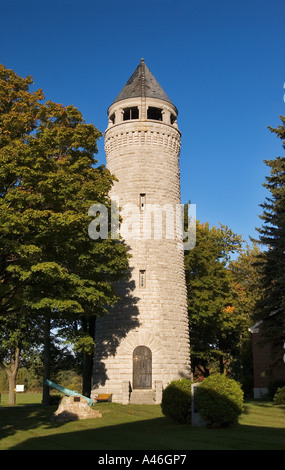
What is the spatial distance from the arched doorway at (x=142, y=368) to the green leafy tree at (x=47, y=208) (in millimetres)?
5266

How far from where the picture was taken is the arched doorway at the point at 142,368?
27.2 metres

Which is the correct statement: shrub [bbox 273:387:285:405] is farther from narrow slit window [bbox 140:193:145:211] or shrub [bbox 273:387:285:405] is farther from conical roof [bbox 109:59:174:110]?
conical roof [bbox 109:59:174:110]

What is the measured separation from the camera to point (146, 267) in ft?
94.6

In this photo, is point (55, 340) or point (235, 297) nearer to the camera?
point (55, 340)

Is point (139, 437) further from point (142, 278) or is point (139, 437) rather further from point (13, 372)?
point (13, 372)

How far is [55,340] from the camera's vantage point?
3656 centimetres

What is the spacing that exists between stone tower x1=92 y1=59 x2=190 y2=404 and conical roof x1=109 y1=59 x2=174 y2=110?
10 cm

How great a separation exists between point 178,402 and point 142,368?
32.7ft

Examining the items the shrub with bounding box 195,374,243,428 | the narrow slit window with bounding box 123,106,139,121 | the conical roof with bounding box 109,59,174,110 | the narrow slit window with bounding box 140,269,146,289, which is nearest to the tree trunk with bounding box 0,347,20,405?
the narrow slit window with bounding box 140,269,146,289

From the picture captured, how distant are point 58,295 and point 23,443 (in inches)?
324

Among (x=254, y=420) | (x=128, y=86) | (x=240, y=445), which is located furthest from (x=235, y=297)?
(x=240, y=445)

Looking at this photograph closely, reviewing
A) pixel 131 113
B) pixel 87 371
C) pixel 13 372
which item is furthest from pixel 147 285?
pixel 13 372
